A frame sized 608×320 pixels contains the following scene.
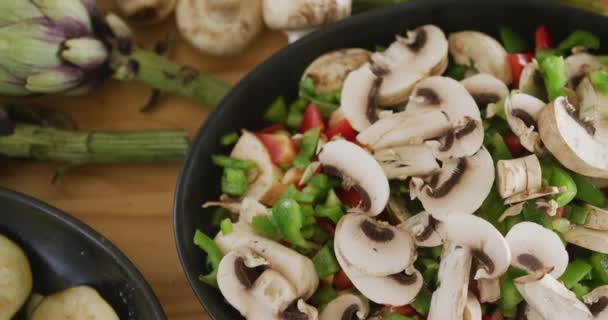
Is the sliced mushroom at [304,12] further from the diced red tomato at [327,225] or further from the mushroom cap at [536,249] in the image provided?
the mushroom cap at [536,249]

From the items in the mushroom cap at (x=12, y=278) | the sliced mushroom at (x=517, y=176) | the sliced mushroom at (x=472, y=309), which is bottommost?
the mushroom cap at (x=12, y=278)

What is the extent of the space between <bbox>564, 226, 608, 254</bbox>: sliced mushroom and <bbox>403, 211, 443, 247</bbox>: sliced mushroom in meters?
0.21

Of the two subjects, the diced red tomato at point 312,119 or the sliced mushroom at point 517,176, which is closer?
the sliced mushroom at point 517,176

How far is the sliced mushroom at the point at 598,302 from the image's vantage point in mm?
1030

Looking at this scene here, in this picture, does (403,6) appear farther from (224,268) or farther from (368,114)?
(224,268)

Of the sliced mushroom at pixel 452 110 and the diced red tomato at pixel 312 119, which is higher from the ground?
the sliced mushroom at pixel 452 110

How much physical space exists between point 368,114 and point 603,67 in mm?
425

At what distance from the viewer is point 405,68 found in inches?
48.8

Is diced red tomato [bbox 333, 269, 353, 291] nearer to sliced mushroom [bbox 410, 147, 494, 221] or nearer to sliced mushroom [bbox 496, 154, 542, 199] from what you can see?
sliced mushroom [bbox 410, 147, 494, 221]

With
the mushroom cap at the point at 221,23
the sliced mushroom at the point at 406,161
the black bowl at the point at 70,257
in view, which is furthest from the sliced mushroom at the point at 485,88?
the black bowl at the point at 70,257

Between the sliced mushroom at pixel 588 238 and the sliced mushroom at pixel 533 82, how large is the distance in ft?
0.81

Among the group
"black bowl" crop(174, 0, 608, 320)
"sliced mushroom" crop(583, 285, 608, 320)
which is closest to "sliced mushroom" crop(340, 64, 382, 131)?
"black bowl" crop(174, 0, 608, 320)

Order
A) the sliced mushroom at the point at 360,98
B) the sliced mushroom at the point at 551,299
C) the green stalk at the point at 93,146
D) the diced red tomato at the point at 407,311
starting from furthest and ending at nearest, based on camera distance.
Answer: the green stalk at the point at 93,146 → the sliced mushroom at the point at 360,98 → the diced red tomato at the point at 407,311 → the sliced mushroom at the point at 551,299

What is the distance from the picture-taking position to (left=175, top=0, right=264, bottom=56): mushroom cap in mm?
1472
